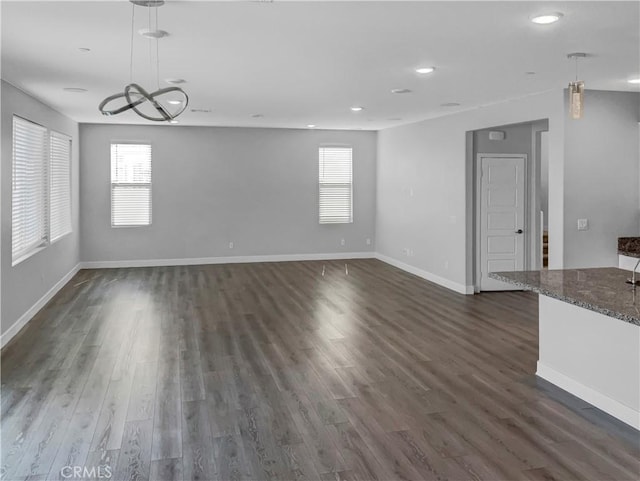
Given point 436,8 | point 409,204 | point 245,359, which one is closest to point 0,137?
point 245,359

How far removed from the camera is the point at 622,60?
4.41 m

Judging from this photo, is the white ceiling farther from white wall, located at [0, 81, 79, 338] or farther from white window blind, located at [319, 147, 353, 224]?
white window blind, located at [319, 147, 353, 224]

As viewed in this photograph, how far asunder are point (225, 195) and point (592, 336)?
771 cm

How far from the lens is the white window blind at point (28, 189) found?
576cm

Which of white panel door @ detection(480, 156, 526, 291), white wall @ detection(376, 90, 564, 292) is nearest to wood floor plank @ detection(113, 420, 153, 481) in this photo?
white wall @ detection(376, 90, 564, 292)

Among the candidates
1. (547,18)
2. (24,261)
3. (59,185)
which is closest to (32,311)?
(24,261)

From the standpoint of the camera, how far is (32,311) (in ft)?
20.5

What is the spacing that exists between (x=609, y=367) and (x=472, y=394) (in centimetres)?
91

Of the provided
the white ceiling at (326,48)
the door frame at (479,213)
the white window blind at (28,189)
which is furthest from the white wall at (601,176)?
the white window blind at (28,189)

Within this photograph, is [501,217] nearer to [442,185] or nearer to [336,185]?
[442,185]

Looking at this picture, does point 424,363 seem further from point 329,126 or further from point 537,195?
point 329,126

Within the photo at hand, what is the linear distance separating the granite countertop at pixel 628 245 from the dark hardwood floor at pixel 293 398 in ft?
3.97

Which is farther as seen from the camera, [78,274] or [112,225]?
[112,225]

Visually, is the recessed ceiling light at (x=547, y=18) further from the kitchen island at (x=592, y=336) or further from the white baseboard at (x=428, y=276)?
the white baseboard at (x=428, y=276)
